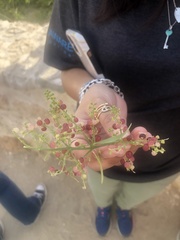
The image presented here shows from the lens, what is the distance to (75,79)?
959mm

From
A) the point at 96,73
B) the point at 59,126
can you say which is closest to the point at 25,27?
the point at 96,73

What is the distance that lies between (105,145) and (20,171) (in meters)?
1.58

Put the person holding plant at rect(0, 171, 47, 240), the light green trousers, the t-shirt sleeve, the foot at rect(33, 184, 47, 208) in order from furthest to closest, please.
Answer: the foot at rect(33, 184, 47, 208), the person holding plant at rect(0, 171, 47, 240), the light green trousers, the t-shirt sleeve

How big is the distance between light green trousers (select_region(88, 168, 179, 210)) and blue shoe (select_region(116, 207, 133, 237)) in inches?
11.2

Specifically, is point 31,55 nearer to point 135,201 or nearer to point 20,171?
point 20,171

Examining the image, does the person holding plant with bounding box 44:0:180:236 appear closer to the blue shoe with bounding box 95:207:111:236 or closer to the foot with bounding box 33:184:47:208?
the blue shoe with bounding box 95:207:111:236

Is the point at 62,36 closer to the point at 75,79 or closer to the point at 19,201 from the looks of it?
the point at 75,79

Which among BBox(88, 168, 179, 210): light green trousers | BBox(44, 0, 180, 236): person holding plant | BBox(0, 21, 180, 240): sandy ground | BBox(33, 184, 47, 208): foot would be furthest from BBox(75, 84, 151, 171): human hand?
BBox(33, 184, 47, 208): foot

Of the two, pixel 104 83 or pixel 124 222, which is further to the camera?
pixel 124 222

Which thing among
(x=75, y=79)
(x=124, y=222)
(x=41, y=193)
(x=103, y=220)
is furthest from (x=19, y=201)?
(x=75, y=79)

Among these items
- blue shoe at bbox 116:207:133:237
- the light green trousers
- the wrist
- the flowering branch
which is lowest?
blue shoe at bbox 116:207:133:237

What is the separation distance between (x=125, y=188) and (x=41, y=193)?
2.61 feet

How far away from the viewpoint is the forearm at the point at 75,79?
0.94m

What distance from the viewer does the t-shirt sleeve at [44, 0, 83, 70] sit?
34.4 inches
